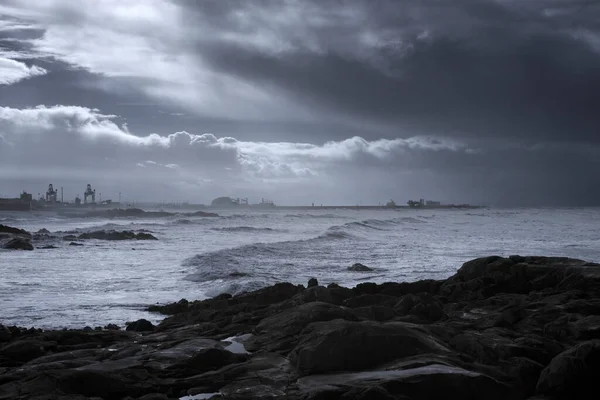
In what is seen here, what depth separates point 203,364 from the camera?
6.83 meters

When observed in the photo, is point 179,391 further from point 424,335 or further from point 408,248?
point 408,248

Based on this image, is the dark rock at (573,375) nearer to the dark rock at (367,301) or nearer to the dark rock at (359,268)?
the dark rock at (367,301)

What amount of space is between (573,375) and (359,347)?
237 centimetres

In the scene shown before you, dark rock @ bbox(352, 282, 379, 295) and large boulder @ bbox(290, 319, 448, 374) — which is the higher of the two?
large boulder @ bbox(290, 319, 448, 374)

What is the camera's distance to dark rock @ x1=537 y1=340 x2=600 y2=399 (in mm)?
5641

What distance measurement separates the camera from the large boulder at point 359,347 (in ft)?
20.1

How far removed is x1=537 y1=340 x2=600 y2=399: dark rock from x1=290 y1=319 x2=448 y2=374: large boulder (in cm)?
118

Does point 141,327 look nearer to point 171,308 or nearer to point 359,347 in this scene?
point 171,308

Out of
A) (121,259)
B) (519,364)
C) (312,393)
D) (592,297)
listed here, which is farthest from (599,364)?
(121,259)

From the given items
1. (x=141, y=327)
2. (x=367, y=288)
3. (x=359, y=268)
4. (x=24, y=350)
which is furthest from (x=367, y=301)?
(x=359, y=268)

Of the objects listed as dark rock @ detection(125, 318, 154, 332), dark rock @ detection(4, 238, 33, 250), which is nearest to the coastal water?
dark rock @ detection(125, 318, 154, 332)

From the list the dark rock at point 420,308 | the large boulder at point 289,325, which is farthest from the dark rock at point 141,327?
the dark rock at point 420,308

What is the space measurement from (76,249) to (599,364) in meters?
33.3

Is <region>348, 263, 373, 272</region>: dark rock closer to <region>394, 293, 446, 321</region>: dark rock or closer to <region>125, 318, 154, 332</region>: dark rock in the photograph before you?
<region>394, 293, 446, 321</region>: dark rock
